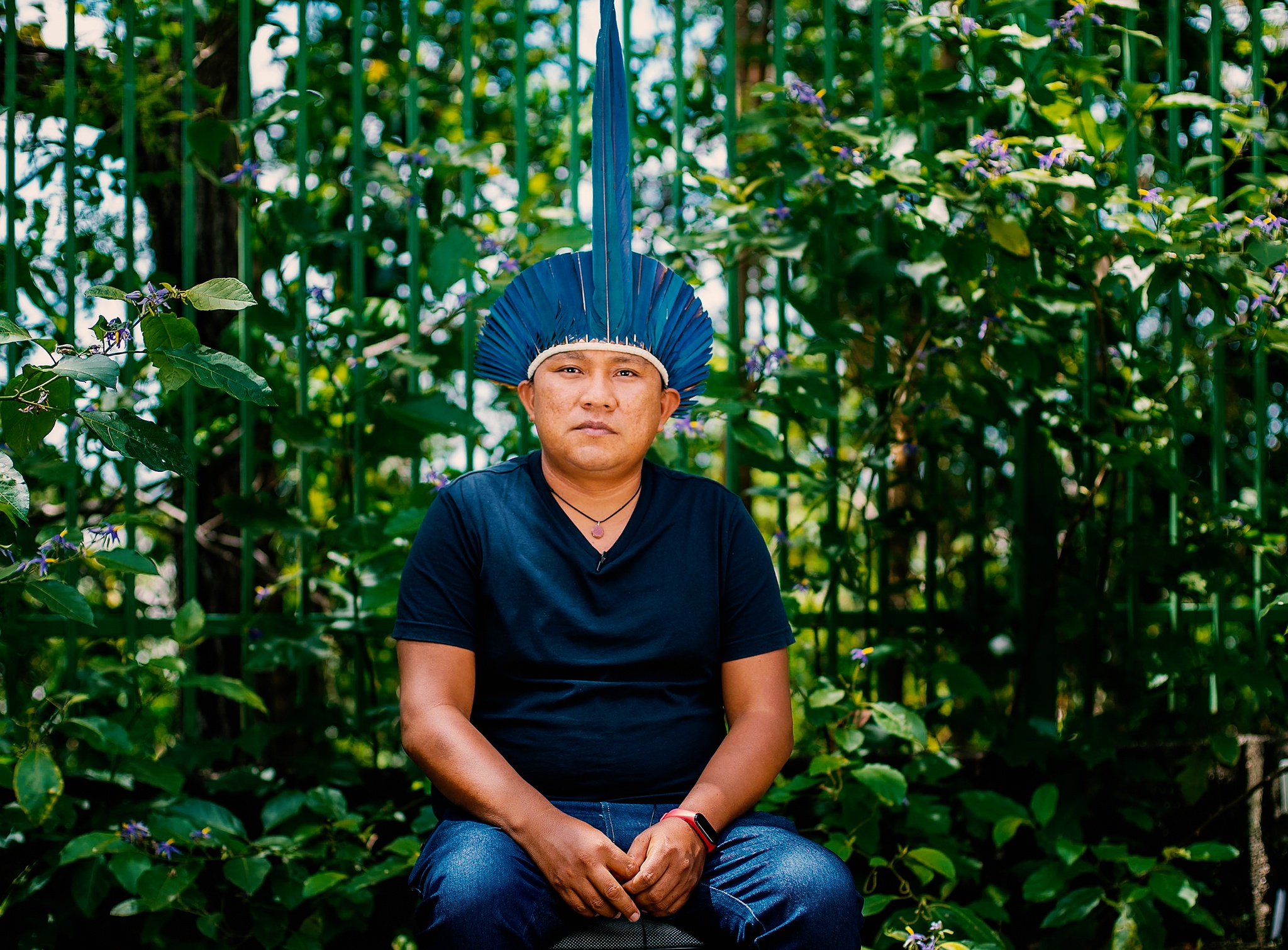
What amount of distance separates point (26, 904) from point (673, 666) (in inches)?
65.6

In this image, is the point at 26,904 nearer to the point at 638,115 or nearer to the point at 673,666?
the point at 673,666

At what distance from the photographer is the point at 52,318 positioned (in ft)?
9.89

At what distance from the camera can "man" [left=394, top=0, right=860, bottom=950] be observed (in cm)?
188

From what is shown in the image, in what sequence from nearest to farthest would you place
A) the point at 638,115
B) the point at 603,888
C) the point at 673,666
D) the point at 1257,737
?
the point at 603,888
the point at 673,666
the point at 1257,737
the point at 638,115

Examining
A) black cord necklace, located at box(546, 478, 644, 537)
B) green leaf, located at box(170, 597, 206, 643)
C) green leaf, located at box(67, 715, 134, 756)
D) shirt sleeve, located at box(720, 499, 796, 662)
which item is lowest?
green leaf, located at box(67, 715, 134, 756)

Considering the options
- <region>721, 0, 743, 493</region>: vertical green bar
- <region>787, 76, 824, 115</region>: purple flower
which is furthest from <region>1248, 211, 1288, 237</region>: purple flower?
<region>721, 0, 743, 493</region>: vertical green bar

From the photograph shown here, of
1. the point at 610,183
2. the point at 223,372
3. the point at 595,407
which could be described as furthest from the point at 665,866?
the point at 610,183

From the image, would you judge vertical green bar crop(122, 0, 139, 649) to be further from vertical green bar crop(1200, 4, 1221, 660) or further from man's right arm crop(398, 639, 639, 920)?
vertical green bar crop(1200, 4, 1221, 660)

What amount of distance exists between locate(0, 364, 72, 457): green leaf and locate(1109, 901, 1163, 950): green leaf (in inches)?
95.5

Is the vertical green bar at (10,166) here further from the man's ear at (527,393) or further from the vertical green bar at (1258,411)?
the vertical green bar at (1258,411)

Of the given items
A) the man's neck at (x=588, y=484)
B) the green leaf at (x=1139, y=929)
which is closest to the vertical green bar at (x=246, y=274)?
the man's neck at (x=588, y=484)

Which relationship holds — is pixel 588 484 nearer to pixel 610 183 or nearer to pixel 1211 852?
pixel 610 183

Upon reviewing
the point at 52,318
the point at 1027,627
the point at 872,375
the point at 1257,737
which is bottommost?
the point at 1257,737

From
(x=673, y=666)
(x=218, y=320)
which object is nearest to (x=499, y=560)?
(x=673, y=666)
